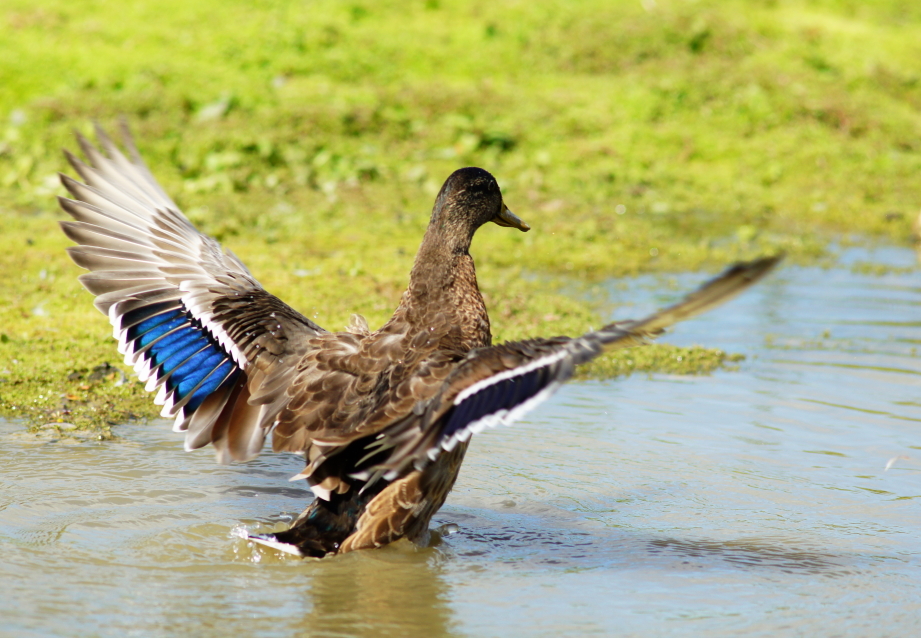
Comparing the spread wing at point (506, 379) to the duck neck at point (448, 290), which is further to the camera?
the duck neck at point (448, 290)

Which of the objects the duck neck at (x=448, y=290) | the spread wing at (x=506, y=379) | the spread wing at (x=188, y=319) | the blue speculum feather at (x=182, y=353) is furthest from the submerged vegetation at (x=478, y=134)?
the spread wing at (x=506, y=379)

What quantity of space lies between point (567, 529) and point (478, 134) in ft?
22.6

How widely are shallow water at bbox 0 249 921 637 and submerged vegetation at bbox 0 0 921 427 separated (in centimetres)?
105

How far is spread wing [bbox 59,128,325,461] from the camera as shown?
5.19m

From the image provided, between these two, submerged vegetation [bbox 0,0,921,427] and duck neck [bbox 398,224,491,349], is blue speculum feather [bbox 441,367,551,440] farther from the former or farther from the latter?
submerged vegetation [bbox 0,0,921,427]

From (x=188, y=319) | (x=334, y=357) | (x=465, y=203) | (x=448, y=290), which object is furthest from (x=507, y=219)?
(x=188, y=319)

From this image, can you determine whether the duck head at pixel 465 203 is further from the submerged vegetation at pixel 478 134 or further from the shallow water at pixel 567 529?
the submerged vegetation at pixel 478 134

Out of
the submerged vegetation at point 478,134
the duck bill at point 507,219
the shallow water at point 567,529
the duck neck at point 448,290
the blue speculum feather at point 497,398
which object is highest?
the submerged vegetation at point 478,134

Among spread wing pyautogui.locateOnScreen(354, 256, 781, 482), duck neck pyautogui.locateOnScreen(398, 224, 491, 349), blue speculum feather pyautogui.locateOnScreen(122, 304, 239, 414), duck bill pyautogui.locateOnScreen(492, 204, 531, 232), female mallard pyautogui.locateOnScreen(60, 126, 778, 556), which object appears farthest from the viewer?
duck bill pyautogui.locateOnScreen(492, 204, 531, 232)

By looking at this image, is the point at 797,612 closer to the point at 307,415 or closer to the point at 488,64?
the point at 307,415

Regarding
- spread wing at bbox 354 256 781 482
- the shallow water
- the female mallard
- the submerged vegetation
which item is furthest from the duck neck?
the submerged vegetation

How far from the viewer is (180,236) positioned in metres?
6.05

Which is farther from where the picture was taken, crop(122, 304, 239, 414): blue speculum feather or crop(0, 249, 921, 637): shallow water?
crop(122, 304, 239, 414): blue speculum feather

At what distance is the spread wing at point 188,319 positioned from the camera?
5191 mm
